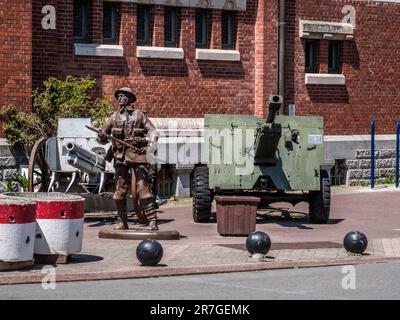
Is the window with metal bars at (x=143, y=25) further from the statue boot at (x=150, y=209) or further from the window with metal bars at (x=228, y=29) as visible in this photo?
the statue boot at (x=150, y=209)

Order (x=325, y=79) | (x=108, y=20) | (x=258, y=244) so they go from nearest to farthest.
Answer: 1. (x=258, y=244)
2. (x=108, y=20)
3. (x=325, y=79)

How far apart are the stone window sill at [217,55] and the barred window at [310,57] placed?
2.27m

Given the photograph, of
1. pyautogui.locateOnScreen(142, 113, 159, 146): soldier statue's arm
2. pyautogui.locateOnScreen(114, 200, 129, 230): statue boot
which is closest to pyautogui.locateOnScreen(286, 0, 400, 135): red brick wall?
pyautogui.locateOnScreen(142, 113, 159, 146): soldier statue's arm

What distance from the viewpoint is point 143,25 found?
77.5 feet

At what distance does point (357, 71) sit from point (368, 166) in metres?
2.41

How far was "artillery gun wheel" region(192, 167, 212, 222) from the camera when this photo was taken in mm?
18703

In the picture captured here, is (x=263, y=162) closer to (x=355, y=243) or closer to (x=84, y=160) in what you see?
(x=84, y=160)

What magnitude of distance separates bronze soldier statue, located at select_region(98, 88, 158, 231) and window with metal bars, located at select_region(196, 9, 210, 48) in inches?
326

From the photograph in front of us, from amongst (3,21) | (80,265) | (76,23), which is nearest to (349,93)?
(76,23)

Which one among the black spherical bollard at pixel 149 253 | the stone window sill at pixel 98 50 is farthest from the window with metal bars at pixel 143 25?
the black spherical bollard at pixel 149 253

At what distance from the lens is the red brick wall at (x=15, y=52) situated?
20844 mm

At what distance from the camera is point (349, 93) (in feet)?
88.1

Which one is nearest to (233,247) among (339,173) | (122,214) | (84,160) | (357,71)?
(122,214)

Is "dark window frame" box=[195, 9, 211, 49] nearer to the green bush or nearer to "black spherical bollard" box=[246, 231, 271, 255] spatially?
the green bush
